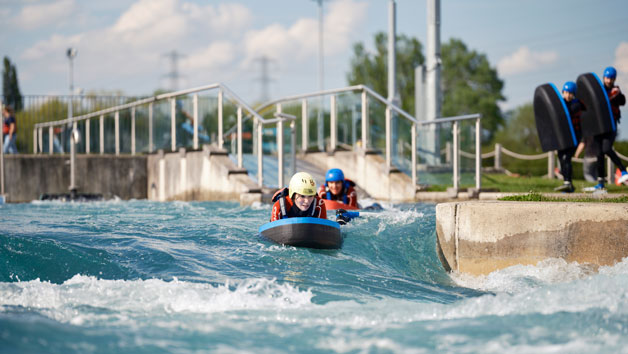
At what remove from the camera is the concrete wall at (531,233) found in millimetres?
8031

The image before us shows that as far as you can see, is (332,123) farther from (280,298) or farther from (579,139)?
(280,298)

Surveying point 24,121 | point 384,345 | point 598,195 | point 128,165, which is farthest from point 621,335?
point 24,121

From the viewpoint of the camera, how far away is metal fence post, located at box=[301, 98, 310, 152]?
20.9 meters

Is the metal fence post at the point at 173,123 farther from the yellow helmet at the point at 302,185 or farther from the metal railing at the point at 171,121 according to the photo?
the yellow helmet at the point at 302,185

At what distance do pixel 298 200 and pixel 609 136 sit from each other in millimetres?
6886

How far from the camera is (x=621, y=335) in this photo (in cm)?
576

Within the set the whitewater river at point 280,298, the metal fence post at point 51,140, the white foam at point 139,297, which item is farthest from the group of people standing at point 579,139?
the metal fence post at point 51,140

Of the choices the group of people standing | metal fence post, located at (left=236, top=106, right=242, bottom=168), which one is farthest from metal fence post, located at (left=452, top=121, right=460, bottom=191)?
metal fence post, located at (left=236, top=106, right=242, bottom=168)

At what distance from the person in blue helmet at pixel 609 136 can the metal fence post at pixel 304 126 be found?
894cm

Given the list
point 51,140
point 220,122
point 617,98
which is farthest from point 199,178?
point 617,98

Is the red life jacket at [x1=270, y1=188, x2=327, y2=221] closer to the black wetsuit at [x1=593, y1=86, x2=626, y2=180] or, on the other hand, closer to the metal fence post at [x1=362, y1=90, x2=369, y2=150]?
the black wetsuit at [x1=593, y1=86, x2=626, y2=180]

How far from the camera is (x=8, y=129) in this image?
2270cm

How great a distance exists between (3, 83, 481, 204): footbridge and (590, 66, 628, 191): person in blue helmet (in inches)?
123

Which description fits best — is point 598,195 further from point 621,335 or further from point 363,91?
point 363,91
